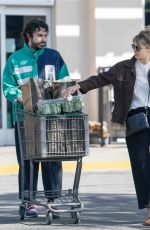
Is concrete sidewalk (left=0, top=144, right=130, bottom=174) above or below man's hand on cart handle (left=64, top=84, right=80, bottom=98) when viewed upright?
below

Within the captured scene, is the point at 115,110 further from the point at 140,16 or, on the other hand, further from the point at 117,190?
the point at 140,16

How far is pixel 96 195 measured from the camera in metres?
11.5

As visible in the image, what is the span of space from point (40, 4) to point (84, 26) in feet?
3.35

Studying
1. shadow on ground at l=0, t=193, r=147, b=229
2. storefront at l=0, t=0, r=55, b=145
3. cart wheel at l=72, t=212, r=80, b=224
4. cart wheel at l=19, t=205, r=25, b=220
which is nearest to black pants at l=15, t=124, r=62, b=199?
cart wheel at l=19, t=205, r=25, b=220

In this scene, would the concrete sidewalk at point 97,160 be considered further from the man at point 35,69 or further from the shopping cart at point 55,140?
the shopping cart at point 55,140

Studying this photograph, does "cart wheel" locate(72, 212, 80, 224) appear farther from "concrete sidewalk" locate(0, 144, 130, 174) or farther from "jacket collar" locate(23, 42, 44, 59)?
"concrete sidewalk" locate(0, 144, 130, 174)

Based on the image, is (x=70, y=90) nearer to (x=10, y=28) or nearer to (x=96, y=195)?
(x=96, y=195)

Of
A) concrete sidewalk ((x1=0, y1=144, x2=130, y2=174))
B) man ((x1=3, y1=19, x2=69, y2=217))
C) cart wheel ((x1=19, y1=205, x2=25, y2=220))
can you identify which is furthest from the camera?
concrete sidewalk ((x1=0, y1=144, x2=130, y2=174))

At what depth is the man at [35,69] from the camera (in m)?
9.13

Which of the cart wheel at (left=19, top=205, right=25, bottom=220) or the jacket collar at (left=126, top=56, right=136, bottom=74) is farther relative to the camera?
the cart wheel at (left=19, top=205, right=25, bottom=220)

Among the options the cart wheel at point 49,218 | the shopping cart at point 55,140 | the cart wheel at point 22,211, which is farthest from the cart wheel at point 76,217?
the cart wheel at point 22,211

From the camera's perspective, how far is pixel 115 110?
8.80 m

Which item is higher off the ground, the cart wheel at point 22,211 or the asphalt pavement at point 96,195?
the cart wheel at point 22,211

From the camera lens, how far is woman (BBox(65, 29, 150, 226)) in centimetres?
876
